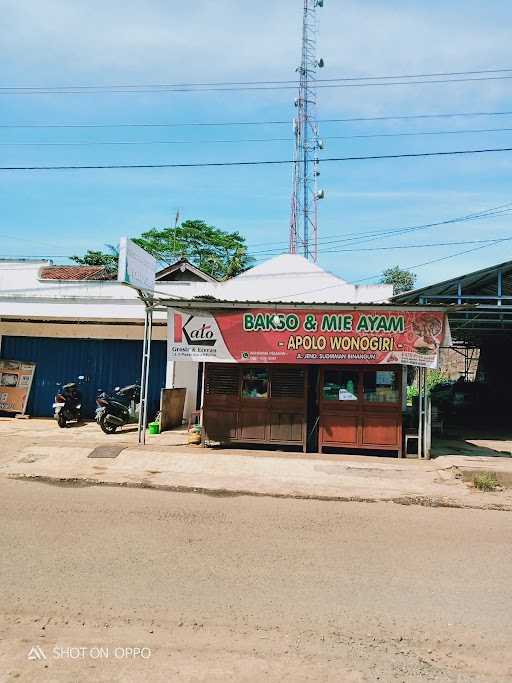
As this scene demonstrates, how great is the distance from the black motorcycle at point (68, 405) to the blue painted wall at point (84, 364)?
1.16 m

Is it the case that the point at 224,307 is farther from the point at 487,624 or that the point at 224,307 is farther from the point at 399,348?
the point at 487,624

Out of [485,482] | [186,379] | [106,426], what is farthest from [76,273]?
[485,482]

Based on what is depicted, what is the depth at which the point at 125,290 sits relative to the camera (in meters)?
17.5

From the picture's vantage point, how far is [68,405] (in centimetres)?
1536

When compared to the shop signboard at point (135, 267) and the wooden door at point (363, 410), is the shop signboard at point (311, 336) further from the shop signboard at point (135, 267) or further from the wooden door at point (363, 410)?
the shop signboard at point (135, 267)

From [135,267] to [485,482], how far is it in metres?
7.43

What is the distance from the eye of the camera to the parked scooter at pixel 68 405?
49.6ft

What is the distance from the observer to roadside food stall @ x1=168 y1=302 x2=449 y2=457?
39.2 feet

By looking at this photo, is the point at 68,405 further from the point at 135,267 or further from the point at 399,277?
the point at 399,277

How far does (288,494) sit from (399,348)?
14.3 ft

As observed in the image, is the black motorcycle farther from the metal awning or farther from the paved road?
the metal awning

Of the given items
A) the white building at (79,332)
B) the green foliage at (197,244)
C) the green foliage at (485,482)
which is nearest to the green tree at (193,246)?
the green foliage at (197,244)

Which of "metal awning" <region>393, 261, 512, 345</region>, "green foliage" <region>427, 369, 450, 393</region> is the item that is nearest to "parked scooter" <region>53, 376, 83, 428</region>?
"metal awning" <region>393, 261, 512, 345</region>

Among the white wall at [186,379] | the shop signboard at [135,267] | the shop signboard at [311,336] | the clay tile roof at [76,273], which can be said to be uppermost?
the clay tile roof at [76,273]
